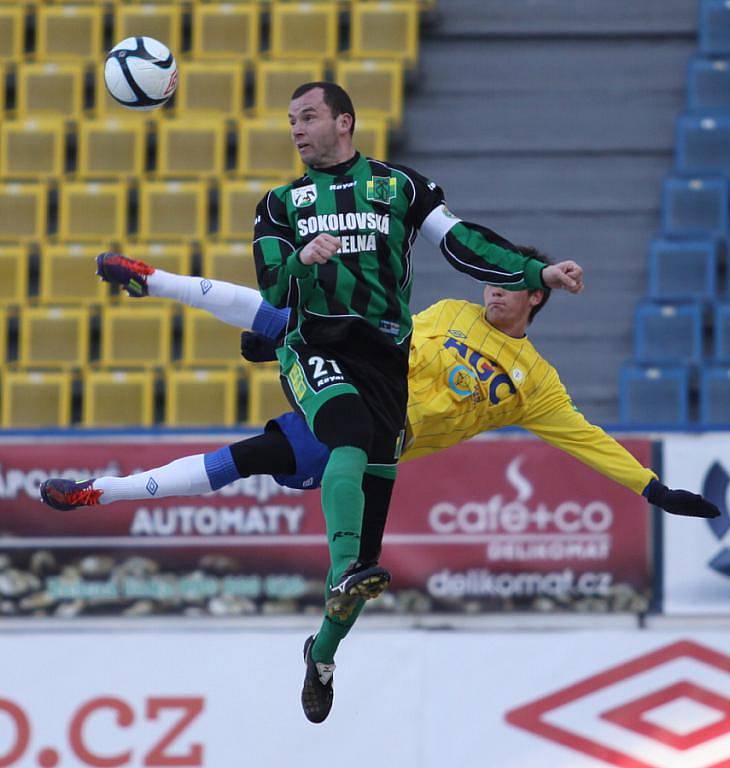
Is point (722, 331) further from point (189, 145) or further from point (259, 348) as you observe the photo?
point (259, 348)

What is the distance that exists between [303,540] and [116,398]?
293 cm

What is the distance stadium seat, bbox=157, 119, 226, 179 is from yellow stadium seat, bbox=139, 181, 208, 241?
0.32 m

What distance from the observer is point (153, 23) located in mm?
13672

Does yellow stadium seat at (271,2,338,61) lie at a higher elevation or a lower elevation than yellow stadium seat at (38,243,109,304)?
higher

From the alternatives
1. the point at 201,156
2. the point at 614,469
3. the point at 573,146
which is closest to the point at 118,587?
the point at 614,469

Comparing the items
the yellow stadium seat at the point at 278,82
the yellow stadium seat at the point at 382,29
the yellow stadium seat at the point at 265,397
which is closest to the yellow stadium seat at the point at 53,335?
the yellow stadium seat at the point at 265,397

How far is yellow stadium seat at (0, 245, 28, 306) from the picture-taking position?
1248cm

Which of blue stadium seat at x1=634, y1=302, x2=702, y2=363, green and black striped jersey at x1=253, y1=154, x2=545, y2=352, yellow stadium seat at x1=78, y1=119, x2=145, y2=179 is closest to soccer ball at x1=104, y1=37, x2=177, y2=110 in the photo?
green and black striped jersey at x1=253, y1=154, x2=545, y2=352

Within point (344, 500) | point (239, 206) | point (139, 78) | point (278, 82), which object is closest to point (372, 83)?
point (278, 82)

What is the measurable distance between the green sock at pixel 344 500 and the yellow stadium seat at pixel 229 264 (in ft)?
21.1

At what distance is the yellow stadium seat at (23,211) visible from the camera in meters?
12.8

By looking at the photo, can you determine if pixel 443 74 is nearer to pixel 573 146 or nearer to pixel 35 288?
pixel 573 146

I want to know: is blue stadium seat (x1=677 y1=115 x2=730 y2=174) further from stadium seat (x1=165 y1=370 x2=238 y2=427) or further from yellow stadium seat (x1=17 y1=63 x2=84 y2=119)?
yellow stadium seat (x1=17 y1=63 x2=84 y2=119)

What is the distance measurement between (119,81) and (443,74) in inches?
290
